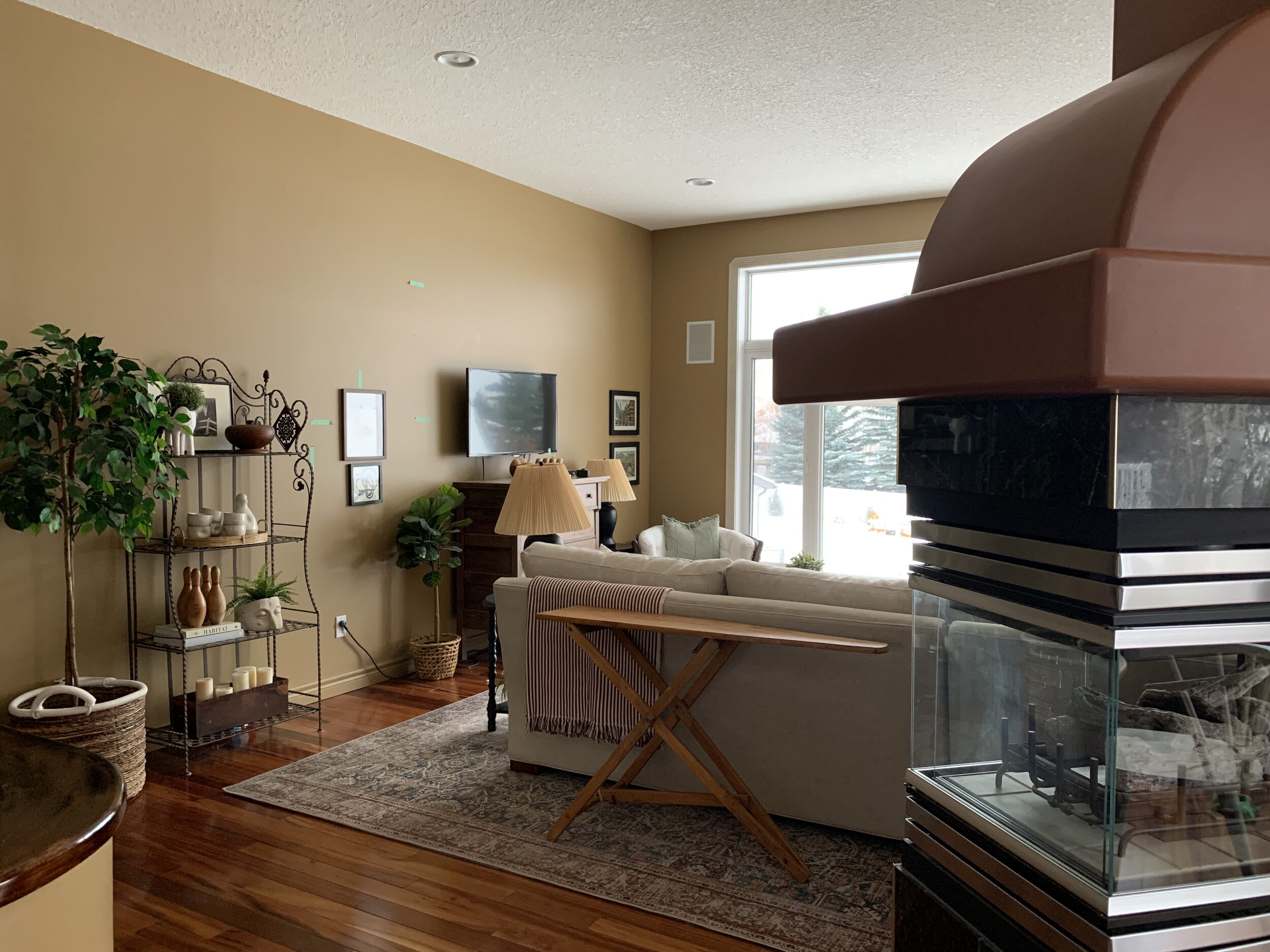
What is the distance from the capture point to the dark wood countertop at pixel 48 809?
26.9 inches

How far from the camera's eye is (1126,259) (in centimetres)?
95

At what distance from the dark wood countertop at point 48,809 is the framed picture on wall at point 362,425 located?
408 cm

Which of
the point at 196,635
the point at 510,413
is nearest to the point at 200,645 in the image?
the point at 196,635

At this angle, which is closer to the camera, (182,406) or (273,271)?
(182,406)

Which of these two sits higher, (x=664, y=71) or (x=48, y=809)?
(x=664, y=71)

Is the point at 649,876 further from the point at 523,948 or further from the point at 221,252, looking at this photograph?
the point at 221,252

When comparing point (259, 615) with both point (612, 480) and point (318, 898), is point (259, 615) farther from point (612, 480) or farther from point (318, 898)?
point (612, 480)

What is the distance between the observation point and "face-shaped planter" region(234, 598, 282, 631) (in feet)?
13.2

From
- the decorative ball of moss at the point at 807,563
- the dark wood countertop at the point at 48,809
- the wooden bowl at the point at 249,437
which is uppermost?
the wooden bowl at the point at 249,437

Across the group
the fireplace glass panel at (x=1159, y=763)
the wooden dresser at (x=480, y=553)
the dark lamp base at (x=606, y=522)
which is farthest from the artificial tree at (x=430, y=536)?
the fireplace glass panel at (x=1159, y=763)

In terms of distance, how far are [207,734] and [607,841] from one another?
1.83 meters

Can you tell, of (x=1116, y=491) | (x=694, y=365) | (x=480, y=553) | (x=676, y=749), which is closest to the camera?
(x=1116, y=491)

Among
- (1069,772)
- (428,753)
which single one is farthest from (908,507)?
(428,753)

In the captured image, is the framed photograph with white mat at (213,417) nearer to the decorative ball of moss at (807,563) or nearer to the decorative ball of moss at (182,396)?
the decorative ball of moss at (182,396)
